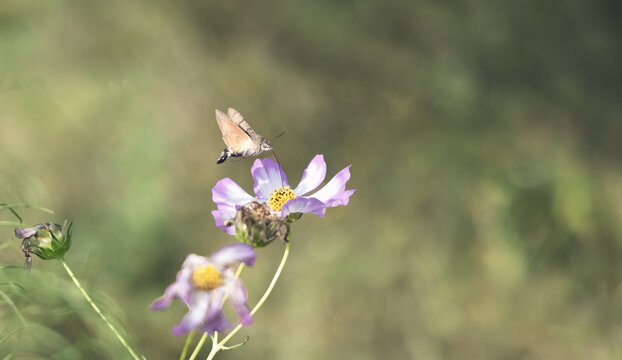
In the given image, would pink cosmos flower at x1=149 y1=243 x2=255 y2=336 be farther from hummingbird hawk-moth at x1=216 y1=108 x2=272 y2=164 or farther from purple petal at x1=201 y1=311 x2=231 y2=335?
hummingbird hawk-moth at x1=216 y1=108 x2=272 y2=164

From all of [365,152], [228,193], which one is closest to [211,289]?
[228,193]

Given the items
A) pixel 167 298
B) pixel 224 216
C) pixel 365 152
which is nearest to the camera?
pixel 167 298

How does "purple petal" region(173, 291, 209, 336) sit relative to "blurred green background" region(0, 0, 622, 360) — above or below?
below

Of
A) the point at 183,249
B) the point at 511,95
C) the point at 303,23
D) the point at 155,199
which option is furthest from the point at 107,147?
the point at 511,95

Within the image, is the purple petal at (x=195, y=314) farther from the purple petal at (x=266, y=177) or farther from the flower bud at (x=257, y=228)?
the purple petal at (x=266, y=177)

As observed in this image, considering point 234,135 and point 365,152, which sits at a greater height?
point 365,152

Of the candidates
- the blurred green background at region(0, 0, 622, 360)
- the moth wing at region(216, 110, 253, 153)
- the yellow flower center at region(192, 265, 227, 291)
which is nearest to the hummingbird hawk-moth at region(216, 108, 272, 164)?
the moth wing at region(216, 110, 253, 153)

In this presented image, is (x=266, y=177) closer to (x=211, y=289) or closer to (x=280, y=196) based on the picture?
(x=280, y=196)
